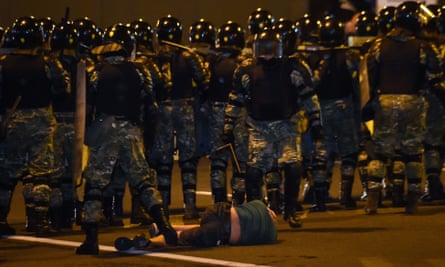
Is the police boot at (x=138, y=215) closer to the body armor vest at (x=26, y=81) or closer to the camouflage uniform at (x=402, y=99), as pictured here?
the body armor vest at (x=26, y=81)

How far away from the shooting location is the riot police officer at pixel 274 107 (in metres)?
12.0

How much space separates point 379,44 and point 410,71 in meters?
0.49

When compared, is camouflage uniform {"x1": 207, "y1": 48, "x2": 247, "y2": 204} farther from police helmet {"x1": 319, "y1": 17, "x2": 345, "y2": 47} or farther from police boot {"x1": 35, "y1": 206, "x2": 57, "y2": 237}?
police boot {"x1": 35, "y1": 206, "x2": 57, "y2": 237}

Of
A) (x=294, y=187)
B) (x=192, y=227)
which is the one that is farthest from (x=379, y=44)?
(x=192, y=227)

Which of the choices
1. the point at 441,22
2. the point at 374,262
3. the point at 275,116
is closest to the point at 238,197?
the point at 275,116

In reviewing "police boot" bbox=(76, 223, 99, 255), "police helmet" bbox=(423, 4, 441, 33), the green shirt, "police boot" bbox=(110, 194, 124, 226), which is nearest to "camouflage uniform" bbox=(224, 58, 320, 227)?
the green shirt

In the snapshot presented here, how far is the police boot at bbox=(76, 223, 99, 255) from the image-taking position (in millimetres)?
10562

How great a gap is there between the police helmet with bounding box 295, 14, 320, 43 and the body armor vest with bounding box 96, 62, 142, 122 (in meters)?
4.03

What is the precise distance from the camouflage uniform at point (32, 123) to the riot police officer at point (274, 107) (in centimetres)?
202

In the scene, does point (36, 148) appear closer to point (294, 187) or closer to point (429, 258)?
point (294, 187)

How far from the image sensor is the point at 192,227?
36.0 ft

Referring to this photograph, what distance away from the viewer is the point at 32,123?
1194cm

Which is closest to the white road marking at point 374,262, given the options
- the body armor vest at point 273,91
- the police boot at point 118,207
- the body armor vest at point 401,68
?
the body armor vest at point 273,91

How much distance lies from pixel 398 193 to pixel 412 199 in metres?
0.59
